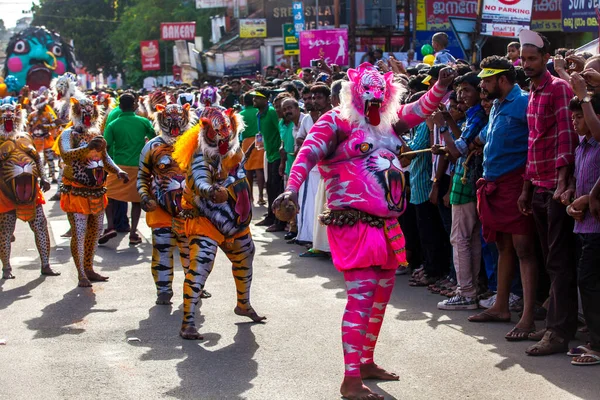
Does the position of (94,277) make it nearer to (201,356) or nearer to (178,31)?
(201,356)

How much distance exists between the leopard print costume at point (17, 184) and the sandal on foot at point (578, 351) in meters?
6.32

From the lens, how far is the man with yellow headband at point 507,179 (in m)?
7.48

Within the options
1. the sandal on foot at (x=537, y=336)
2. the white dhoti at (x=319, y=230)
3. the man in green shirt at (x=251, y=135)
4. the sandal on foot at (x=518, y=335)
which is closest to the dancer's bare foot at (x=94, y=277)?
the white dhoti at (x=319, y=230)

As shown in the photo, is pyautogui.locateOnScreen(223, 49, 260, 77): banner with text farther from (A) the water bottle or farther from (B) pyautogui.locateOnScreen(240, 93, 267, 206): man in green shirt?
(A) the water bottle

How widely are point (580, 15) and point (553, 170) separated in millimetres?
15908

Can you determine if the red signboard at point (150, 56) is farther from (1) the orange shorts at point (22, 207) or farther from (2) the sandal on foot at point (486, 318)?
(2) the sandal on foot at point (486, 318)

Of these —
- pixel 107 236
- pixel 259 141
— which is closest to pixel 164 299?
pixel 107 236

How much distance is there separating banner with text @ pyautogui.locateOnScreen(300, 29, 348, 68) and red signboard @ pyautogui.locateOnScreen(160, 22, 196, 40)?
2908 cm

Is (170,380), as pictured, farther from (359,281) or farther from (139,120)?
(139,120)

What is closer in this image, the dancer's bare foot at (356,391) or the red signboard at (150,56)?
the dancer's bare foot at (356,391)

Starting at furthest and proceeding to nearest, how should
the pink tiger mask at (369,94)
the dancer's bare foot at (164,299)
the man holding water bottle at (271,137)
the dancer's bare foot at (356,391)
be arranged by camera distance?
the man holding water bottle at (271,137), the dancer's bare foot at (164,299), the pink tiger mask at (369,94), the dancer's bare foot at (356,391)

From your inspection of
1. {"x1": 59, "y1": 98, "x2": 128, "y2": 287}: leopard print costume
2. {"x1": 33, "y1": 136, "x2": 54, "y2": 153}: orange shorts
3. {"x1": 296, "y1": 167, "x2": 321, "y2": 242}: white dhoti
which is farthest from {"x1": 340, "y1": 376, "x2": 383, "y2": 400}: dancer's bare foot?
{"x1": 33, "y1": 136, "x2": 54, "y2": 153}: orange shorts

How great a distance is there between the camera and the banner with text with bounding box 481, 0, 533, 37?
18422 mm

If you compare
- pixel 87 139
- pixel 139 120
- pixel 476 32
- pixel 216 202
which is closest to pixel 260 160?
pixel 139 120
